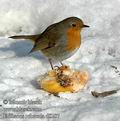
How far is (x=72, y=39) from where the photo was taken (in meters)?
5.61

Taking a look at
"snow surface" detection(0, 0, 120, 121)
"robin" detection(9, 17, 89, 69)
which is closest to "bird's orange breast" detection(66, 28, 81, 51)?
"robin" detection(9, 17, 89, 69)

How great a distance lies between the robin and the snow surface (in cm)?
19

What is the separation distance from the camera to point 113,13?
268 inches

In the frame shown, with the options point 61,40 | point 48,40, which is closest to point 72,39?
point 61,40

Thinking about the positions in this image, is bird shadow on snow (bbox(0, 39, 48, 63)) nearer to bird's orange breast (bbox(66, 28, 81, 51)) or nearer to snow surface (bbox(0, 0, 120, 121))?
snow surface (bbox(0, 0, 120, 121))

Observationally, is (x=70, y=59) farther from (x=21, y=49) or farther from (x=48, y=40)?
(x=21, y=49)

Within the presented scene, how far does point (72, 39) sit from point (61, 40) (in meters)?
0.13

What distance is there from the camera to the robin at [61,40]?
5.58 metres

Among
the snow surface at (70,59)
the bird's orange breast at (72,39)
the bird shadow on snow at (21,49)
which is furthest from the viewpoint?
the bird shadow on snow at (21,49)

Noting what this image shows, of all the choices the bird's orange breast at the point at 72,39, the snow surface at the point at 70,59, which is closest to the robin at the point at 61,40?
the bird's orange breast at the point at 72,39

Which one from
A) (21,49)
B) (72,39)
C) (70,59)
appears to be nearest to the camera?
(72,39)

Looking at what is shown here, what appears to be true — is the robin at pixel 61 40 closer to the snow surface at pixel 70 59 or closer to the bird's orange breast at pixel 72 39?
the bird's orange breast at pixel 72 39

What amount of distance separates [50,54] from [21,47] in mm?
818

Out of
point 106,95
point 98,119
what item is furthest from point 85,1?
point 98,119
